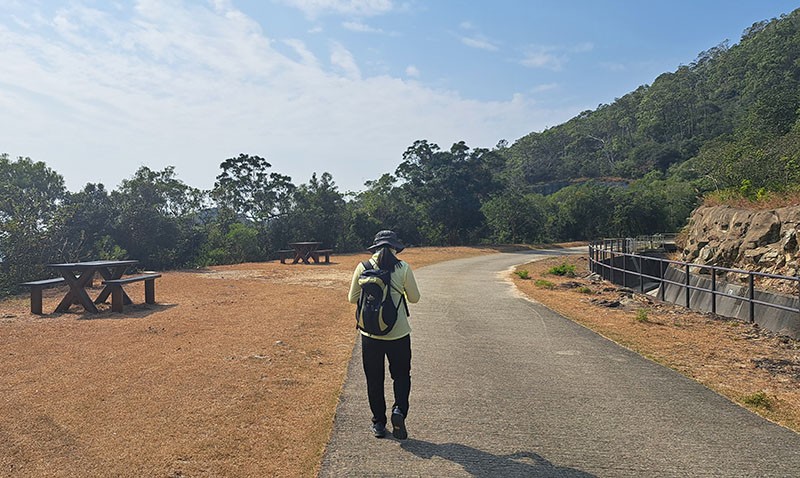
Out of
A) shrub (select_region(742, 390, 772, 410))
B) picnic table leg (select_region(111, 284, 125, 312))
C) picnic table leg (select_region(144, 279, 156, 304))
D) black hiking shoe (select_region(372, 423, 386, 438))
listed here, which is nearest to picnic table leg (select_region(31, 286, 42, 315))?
picnic table leg (select_region(111, 284, 125, 312))

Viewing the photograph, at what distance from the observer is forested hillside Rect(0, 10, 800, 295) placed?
21.0 meters

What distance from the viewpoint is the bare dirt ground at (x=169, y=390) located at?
3957 millimetres

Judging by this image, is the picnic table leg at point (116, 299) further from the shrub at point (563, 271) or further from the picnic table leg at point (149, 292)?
the shrub at point (563, 271)

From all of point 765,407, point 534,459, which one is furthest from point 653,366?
point 534,459

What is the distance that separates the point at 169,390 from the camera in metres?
5.63

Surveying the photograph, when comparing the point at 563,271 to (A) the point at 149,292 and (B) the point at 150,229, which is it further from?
(B) the point at 150,229

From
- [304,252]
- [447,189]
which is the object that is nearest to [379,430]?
[304,252]

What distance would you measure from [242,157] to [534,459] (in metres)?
36.9

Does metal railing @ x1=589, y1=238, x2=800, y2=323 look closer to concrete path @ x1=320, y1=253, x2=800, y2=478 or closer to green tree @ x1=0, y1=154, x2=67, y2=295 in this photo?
concrete path @ x1=320, y1=253, x2=800, y2=478

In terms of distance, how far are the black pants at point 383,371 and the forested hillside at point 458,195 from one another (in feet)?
46.9

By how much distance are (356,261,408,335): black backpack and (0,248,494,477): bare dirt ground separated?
3.11 feet

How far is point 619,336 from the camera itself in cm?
907

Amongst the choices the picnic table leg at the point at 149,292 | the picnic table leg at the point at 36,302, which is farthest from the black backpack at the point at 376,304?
the picnic table leg at the point at 149,292

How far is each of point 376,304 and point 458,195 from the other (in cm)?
4288
